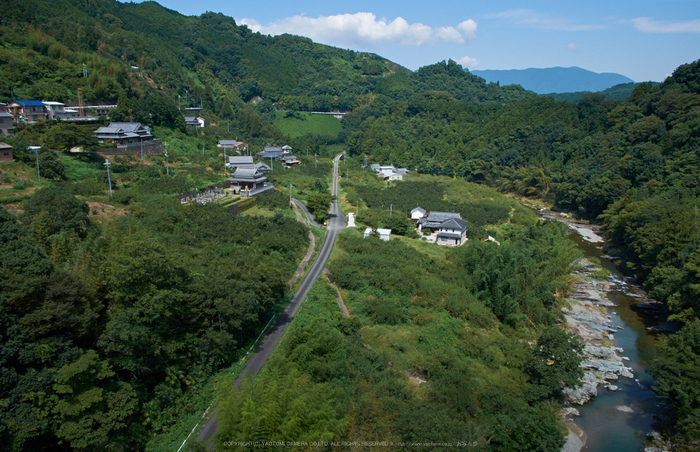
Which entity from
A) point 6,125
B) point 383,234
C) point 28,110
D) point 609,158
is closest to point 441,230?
point 383,234

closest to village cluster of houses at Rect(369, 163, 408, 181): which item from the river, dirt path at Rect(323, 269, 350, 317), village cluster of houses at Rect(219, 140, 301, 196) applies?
village cluster of houses at Rect(219, 140, 301, 196)

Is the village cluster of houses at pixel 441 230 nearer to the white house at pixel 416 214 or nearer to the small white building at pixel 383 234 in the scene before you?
the small white building at pixel 383 234

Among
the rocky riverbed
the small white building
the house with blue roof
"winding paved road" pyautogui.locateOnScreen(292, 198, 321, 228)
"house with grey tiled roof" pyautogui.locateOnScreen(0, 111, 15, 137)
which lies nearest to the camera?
the rocky riverbed

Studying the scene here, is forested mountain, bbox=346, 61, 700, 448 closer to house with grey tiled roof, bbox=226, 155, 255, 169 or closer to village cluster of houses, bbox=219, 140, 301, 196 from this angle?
village cluster of houses, bbox=219, 140, 301, 196

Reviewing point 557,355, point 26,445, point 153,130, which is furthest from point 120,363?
point 153,130

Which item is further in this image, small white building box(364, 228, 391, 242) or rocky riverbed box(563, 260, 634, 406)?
small white building box(364, 228, 391, 242)

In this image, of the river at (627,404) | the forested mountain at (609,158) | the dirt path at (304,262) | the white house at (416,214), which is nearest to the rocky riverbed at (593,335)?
the river at (627,404)

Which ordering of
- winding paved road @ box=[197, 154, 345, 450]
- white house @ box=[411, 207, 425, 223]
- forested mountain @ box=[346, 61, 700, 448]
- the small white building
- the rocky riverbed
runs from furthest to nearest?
white house @ box=[411, 207, 425, 223] < the small white building < forested mountain @ box=[346, 61, 700, 448] < the rocky riverbed < winding paved road @ box=[197, 154, 345, 450]
